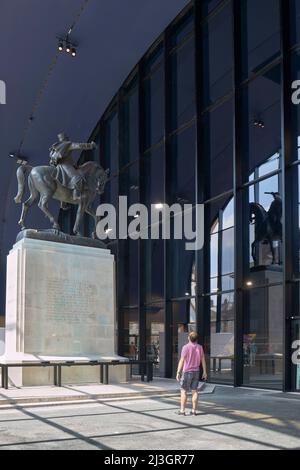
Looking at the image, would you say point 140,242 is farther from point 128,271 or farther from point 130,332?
point 130,332

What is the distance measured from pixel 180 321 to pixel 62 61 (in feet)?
33.6

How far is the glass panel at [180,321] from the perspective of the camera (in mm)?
18203

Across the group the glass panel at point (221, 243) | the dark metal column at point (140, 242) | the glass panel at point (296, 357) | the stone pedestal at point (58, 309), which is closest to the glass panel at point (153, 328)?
the dark metal column at point (140, 242)

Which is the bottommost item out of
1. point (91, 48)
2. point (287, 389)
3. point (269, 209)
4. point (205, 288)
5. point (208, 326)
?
point (287, 389)

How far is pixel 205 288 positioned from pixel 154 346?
4476mm

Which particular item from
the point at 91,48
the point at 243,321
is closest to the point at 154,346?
the point at 243,321

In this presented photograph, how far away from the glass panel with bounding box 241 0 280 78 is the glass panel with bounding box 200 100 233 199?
169 cm

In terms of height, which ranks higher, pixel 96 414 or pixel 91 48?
pixel 91 48

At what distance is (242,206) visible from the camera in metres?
15.2

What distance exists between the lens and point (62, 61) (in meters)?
21.5

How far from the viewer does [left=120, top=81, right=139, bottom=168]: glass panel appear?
2214 cm

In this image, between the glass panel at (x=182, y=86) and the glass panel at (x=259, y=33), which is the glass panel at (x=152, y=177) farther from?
the glass panel at (x=259, y=33)

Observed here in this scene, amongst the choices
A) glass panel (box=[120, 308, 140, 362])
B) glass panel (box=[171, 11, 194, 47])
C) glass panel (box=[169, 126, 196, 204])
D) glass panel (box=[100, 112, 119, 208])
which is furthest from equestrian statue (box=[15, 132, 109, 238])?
glass panel (box=[100, 112, 119, 208])
